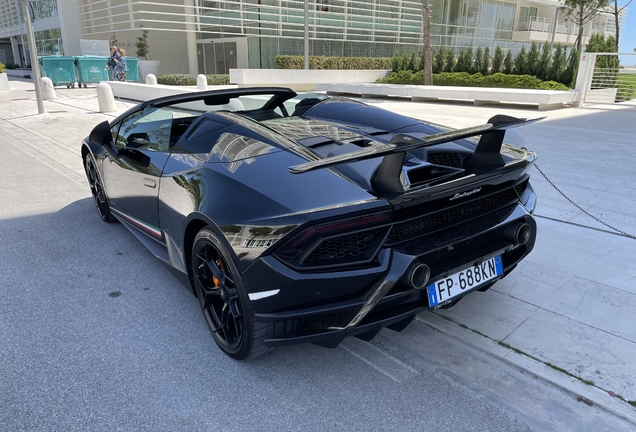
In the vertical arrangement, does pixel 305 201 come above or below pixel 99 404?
above

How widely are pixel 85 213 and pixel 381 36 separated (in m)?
29.0

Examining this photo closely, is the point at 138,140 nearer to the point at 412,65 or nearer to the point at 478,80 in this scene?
the point at 478,80

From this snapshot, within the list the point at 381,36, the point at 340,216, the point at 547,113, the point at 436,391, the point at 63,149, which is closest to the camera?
the point at 340,216

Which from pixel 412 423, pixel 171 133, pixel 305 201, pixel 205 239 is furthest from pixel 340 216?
pixel 171 133

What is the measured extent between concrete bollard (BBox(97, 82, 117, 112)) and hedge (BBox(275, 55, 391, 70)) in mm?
12623

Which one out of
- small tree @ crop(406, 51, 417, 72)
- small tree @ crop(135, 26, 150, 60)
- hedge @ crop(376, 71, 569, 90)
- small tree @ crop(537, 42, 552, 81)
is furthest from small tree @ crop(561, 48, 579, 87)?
small tree @ crop(135, 26, 150, 60)

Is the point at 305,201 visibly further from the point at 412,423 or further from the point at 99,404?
the point at 99,404

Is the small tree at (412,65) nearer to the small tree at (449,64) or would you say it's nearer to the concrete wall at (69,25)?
the small tree at (449,64)

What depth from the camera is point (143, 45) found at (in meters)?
28.8

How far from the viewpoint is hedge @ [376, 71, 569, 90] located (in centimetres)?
1869

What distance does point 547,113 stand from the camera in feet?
45.9

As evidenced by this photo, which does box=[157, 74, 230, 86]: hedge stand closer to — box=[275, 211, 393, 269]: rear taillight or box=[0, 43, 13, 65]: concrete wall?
box=[275, 211, 393, 269]: rear taillight

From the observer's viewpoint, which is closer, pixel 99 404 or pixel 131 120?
pixel 99 404

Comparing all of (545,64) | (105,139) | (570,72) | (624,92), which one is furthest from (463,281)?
(545,64)
